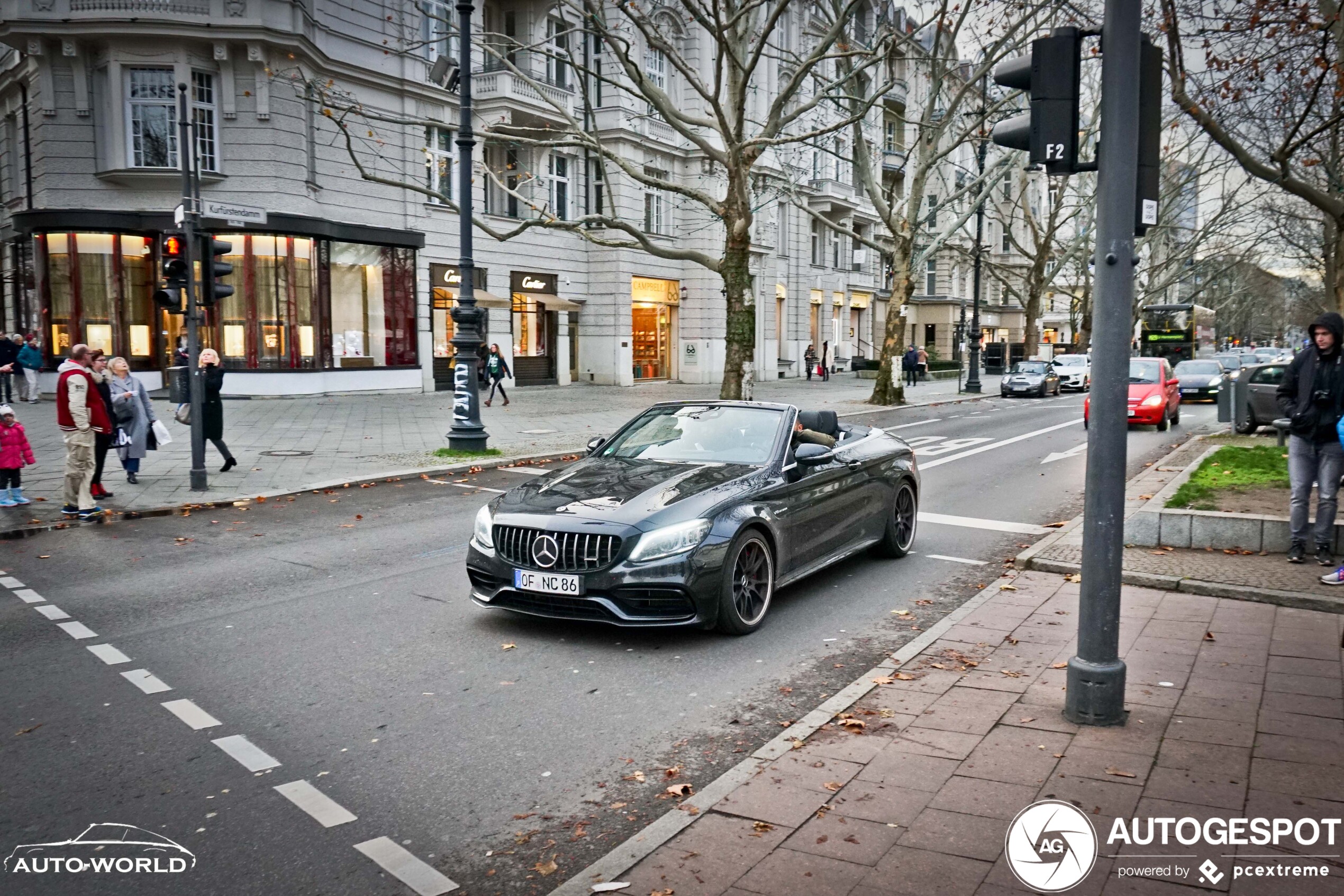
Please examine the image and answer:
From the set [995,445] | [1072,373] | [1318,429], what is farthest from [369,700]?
[1072,373]

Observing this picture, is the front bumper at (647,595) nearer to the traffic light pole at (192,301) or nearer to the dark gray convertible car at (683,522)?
the dark gray convertible car at (683,522)

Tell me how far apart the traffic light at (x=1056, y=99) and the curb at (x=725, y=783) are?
2.83 m

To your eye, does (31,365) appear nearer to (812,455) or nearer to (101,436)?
(101,436)

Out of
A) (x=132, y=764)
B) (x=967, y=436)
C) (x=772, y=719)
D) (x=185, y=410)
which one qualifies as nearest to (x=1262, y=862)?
(x=772, y=719)

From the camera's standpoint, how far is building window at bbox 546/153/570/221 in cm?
3541

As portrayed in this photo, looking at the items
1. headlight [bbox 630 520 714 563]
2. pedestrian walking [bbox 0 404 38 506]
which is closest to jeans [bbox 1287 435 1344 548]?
headlight [bbox 630 520 714 563]

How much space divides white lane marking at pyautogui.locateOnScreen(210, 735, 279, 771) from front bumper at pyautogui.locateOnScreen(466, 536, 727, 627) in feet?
6.47

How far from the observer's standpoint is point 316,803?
4.18 metres

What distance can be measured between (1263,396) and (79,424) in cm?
1922

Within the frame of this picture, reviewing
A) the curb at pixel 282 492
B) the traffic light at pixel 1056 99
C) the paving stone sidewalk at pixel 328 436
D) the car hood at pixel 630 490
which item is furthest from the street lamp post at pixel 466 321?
the traffic light at pixel 1056 99

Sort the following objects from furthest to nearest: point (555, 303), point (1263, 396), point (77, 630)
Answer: point (555, 303)
point (1263, 396)
point (77, 630)

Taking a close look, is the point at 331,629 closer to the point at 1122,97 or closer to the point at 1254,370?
the point at 1122,97

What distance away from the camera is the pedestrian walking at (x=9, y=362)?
75.2 feet

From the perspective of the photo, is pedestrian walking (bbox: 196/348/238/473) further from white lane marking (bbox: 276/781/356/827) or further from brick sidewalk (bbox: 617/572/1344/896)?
brick sidewalk (bbox: 617/572/1344/896)
